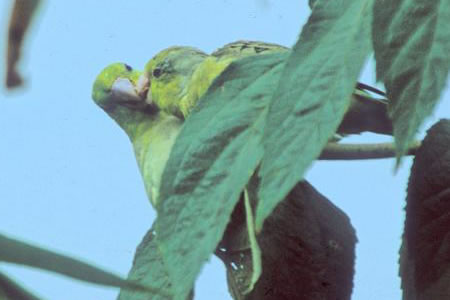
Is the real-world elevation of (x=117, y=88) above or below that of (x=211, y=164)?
below

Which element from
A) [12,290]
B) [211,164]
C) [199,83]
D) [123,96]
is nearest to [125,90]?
[123,96]

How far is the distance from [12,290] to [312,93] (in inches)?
4.0

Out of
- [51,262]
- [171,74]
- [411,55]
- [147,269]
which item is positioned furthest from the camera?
[171,74]

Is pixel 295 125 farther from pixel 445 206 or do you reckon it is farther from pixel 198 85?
pixel 198 85

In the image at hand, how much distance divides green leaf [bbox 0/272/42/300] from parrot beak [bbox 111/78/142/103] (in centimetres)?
48

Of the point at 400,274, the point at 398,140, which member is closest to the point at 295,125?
the point at 398,140

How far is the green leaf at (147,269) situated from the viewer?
282 millimetres

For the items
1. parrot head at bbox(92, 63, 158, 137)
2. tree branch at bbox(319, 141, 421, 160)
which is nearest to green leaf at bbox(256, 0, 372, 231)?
tree branch at bbox(319, 141, 421, 160)

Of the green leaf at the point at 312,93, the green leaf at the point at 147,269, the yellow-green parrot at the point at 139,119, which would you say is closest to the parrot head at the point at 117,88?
the yellow-green parrot at the point at 139,119

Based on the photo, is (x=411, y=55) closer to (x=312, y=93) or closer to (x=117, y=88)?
(x=312, y=93)

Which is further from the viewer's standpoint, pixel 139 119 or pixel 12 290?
pixel 139 119

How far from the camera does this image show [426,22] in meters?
0.19

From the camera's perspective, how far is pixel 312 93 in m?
0.18

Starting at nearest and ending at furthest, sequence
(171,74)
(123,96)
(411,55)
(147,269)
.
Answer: (411,55), (147,269), (171,74), (123,96)
